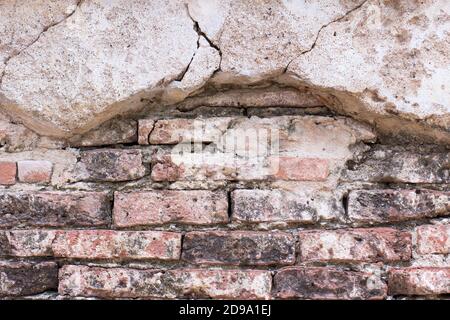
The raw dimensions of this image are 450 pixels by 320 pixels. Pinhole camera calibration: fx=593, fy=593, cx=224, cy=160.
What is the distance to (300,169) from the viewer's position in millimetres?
1580

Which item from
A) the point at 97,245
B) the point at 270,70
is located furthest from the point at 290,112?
the point at 97,245

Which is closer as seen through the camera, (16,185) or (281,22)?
(281,22)

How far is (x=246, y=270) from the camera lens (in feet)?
5.11

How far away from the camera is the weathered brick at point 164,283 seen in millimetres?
1549

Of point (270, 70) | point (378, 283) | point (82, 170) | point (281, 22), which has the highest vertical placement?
point (281, 22)

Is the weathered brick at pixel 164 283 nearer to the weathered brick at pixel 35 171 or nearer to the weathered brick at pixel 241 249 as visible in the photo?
the weathered brick at pixel 241 249

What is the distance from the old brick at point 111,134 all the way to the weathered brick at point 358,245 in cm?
55

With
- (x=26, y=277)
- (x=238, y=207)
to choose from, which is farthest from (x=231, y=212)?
(x=26, y=277)

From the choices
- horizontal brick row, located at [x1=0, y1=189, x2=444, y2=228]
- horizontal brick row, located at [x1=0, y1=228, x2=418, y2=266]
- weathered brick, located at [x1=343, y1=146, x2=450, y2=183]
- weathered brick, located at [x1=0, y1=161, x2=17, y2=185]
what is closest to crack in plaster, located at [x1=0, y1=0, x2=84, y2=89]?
weathered brick, located at [x1=0, y1=161, x2=17, y2=185]

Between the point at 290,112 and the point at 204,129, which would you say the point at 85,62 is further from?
the point at 290,112

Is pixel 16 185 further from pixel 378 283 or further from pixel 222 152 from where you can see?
A: pixel 378 283

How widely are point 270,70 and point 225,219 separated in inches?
16.1

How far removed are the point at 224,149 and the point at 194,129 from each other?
3.8 inches

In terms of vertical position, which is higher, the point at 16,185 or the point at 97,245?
the point at 16,185
